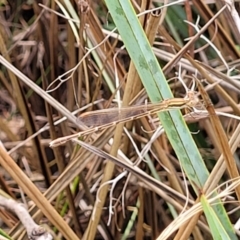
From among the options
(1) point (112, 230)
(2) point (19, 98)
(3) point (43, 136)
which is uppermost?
(2) point (19, 98)

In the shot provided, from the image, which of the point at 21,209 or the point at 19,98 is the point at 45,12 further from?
the point at 21,209

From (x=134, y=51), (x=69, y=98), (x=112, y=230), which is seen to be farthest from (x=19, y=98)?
(x=134, y=51)

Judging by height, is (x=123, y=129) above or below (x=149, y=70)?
below

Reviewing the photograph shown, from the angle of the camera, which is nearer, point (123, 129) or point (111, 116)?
point (111, 116)

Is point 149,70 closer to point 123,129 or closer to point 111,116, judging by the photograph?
point 111,116

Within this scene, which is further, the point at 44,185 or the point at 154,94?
the point at 44,185

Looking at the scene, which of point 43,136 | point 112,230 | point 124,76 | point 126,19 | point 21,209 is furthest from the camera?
point 43,136

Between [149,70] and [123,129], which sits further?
[123,129]

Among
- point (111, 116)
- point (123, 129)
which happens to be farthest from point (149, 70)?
point (123, 129)
